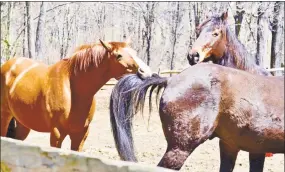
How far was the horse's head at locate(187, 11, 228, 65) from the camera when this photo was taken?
11.9ft

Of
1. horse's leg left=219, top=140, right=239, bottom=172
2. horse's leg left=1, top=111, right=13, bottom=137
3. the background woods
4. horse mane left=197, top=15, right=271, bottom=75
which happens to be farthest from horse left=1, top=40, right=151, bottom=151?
the background woods

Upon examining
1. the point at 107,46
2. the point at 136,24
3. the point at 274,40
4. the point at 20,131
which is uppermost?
the point at 107,46

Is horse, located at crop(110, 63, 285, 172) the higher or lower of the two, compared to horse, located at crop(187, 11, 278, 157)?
lower

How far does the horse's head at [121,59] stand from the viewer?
12.8ft

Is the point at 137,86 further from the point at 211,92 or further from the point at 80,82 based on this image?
the point at 80,82

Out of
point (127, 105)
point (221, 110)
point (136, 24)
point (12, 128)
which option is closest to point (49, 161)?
point (127, 105)

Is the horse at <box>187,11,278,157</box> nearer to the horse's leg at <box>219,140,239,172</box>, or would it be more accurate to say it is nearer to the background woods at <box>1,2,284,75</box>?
the horse's leg at <box>219,140,239,172</box>

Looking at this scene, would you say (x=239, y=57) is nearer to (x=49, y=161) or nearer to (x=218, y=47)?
(x=218, y=47)

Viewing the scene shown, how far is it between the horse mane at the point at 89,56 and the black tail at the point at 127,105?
3.23 ft

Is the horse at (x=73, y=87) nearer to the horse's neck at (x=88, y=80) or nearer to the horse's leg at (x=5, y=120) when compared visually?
the horse's neck at (x=88, y=80)

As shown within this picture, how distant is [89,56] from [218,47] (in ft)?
4.04

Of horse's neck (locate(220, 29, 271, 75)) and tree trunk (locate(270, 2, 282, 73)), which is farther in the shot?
tree trunk (locate(270, 2, 282, 73))

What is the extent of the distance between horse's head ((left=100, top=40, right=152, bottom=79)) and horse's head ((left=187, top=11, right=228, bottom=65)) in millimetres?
506

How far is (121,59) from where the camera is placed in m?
3.93
